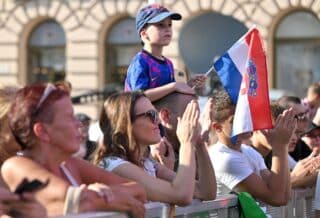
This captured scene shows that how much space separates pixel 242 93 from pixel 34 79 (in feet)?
74.1

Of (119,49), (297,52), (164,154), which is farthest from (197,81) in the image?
(119,49)

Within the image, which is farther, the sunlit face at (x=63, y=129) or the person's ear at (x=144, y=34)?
the person's ear at (x=144, y=34)

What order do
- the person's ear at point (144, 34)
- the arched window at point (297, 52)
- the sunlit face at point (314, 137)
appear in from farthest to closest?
the arched window at point (297, 52) → the sunlit face at point (314, 137) → the person's ear at point (144, 34)

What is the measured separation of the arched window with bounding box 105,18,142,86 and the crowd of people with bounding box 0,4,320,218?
64.4 ft

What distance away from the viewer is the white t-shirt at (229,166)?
517cm

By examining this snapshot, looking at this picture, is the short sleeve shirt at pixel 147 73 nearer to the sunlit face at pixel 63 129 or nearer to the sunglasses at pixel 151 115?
the sunglasses at pixel 151 115

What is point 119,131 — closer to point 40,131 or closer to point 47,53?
point 40,131

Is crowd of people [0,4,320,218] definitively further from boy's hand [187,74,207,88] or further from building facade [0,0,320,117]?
building facade [0,0,320,117]

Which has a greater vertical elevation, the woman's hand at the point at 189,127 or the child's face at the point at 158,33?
the child's face at the point at 158,33


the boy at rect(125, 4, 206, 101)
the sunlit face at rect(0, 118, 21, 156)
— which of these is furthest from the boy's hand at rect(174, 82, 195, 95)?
the sunlit face at rect(0, 118, 21, 156)

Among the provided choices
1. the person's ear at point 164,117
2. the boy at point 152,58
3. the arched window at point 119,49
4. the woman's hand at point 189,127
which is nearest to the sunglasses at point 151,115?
the woman's hand at point 189,127

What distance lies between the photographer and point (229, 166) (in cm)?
521

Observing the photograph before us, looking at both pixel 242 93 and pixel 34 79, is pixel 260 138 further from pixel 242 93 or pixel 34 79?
pixel 34 79

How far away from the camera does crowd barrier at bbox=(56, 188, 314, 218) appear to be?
152 inches
